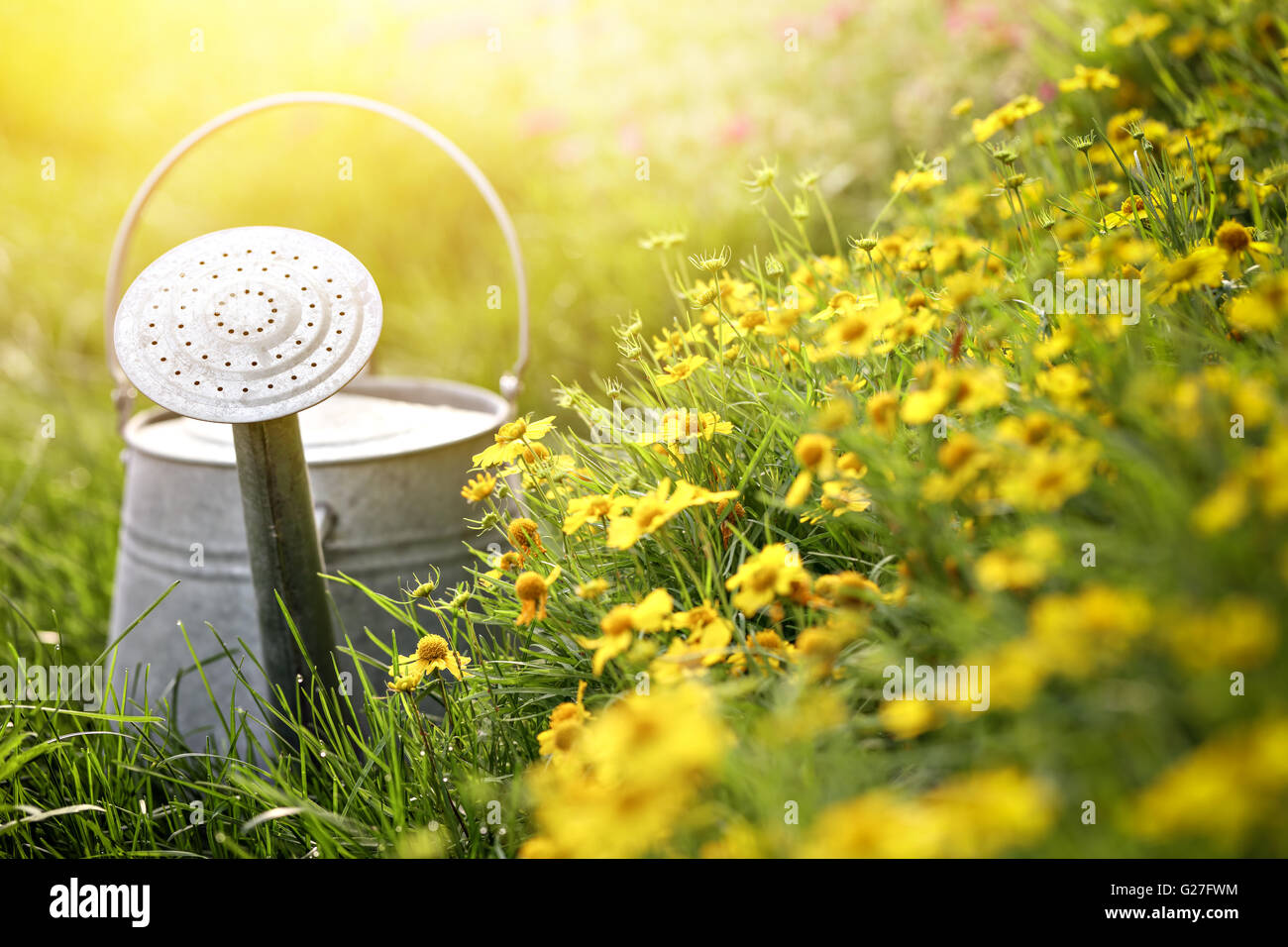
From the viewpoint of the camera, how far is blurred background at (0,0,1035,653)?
2818 mm

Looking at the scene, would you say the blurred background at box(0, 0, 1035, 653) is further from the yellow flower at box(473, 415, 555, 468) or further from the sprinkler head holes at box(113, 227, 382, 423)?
the yellow flower at box(473, 415, 555, 468)

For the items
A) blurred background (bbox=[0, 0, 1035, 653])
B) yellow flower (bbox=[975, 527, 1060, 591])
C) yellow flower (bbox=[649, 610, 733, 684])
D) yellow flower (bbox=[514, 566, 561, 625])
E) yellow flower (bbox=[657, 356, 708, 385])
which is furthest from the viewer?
blurred background (bbox=[0, 0, 1035, 653])

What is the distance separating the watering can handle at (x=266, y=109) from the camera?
60.3 inches

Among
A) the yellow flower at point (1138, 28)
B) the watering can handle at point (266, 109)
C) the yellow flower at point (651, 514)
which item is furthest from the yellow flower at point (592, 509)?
the yellow flower at point (1138, 28)

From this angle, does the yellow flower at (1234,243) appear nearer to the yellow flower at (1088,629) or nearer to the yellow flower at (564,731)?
the yellow flower at (1088,629)

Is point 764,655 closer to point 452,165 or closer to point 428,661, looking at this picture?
point 428,661

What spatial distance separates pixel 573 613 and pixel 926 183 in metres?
0.69

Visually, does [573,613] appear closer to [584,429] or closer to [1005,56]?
[584,429]

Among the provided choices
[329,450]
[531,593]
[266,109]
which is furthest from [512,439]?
[266,109]

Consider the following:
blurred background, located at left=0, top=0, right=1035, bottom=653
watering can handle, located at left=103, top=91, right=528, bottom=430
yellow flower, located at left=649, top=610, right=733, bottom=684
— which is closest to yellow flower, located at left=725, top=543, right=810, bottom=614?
yellow flower, located at left=649, top=610, right=733, bottom=684

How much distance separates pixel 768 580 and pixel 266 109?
116cm

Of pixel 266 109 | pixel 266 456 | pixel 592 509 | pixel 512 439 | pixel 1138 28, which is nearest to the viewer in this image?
pixel 592 509

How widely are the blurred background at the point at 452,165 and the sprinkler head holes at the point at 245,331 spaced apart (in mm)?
1136

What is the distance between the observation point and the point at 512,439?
44.4 inches
